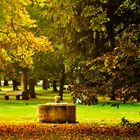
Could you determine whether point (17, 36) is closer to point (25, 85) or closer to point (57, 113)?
point (57, 113)

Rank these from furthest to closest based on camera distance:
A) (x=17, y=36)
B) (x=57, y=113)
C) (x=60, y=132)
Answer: (x=17, y=36) < (x=57, y=113) < (x=60, y=132)

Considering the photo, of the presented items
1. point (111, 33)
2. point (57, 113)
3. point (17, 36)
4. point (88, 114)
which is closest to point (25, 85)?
point (88, 114)

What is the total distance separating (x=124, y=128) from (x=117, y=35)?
361 centimetres

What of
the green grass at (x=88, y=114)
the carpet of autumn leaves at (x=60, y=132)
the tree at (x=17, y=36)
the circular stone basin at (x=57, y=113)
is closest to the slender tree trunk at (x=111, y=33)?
the carpet of autumn leaves at (x=60, y=132)

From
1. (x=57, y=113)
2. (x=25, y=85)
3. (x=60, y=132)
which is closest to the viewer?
(x=60, y=132)

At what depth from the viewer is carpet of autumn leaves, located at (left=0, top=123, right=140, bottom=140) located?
15755mm

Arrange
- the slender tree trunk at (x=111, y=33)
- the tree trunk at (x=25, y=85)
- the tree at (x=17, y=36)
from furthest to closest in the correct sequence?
the tree trunk at (x=25, y=85) < the tree at (x=17, y=36) < the slender tree trunk at (x=111, y=33)

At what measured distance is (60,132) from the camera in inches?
673

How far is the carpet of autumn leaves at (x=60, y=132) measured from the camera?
15.8 meters

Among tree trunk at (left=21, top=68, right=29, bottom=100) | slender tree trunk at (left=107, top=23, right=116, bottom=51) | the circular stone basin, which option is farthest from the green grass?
tree trunk at (left=21, top=68, right=29, bottom=100)

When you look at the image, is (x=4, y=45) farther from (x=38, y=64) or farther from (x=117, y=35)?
(x=38, y=64)

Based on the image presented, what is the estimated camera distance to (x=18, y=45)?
2341 cm

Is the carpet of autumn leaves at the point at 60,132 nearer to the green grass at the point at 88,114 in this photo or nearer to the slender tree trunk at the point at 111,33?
the slender tree trunk at the point at 111,33

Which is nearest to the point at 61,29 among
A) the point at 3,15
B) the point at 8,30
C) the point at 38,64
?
the point at 3,15
